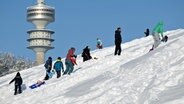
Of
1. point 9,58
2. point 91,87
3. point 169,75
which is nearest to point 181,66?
point 169,75

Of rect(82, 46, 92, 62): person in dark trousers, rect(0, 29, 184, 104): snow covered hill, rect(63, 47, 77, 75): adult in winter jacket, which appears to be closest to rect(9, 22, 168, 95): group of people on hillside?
rect(63, 47, 77, 75): adult in winter jacket

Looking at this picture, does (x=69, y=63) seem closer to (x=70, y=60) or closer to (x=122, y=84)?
(x=70, y=60)

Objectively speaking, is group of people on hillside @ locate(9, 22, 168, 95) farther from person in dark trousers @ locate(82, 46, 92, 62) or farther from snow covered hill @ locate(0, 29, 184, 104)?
person in dark trousers @ locate(82, 46, 92, 62)

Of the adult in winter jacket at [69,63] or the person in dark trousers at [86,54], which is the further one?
the person in dark trousers at [86,54]

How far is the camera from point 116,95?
18.6 m

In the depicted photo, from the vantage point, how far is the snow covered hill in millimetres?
17405

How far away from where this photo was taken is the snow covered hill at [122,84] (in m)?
17.4

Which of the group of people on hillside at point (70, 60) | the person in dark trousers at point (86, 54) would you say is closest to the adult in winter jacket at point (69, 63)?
the group of people on hillside at point (70, 60)

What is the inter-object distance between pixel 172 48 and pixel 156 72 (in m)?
3.90

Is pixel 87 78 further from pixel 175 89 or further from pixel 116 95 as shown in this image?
pixel 175 89

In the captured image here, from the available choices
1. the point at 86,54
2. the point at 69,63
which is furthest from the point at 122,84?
the point at 86,54

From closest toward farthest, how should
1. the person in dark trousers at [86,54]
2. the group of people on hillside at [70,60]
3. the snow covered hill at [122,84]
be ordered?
the snow covered hill at [122,84] < the group of people on hillside at [70,60] < the person in dark trousers at [86,54]

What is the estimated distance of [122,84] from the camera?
20.0 m

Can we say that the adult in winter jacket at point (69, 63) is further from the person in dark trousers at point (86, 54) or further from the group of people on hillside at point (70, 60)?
the person in dark trousers at point (86, 54)
